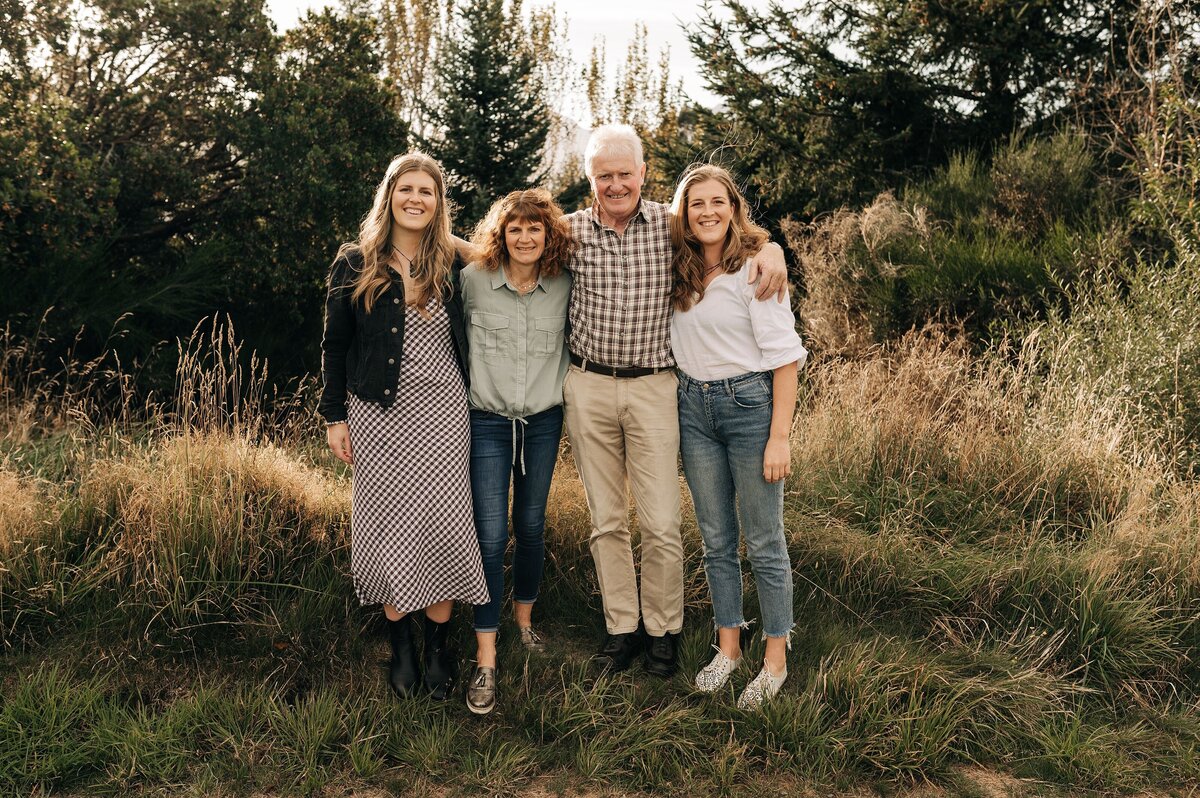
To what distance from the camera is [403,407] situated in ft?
10.8

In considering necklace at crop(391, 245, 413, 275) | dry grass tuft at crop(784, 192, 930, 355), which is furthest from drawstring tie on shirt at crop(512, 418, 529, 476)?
dry grass tuft at crop(784, 192, 930, 355)

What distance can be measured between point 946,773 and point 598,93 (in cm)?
1969

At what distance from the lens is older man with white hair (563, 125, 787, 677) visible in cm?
337

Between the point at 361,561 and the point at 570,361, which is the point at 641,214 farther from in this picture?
the point at 361,561

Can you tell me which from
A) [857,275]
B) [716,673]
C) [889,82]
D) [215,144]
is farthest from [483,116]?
[716,673]

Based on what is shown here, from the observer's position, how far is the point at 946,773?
10.1 ft

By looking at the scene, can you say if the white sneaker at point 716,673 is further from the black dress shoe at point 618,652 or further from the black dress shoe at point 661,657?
the black dress shoe at point 618,652

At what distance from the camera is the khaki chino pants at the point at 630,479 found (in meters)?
3.41

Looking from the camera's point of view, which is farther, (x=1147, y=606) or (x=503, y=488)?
(x=1147, y=606)

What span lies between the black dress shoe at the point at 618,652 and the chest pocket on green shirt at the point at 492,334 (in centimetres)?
127

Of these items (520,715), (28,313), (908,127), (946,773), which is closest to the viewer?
(946,773)

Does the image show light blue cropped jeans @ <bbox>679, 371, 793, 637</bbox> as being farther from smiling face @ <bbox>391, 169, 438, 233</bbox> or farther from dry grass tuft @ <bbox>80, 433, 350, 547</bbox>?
dry grass tuft @ <bbox>80, 433, 350, 547</bbox>

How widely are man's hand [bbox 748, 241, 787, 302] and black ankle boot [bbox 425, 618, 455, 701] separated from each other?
70.4 inches

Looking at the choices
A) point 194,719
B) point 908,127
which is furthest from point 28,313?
point 908,127
